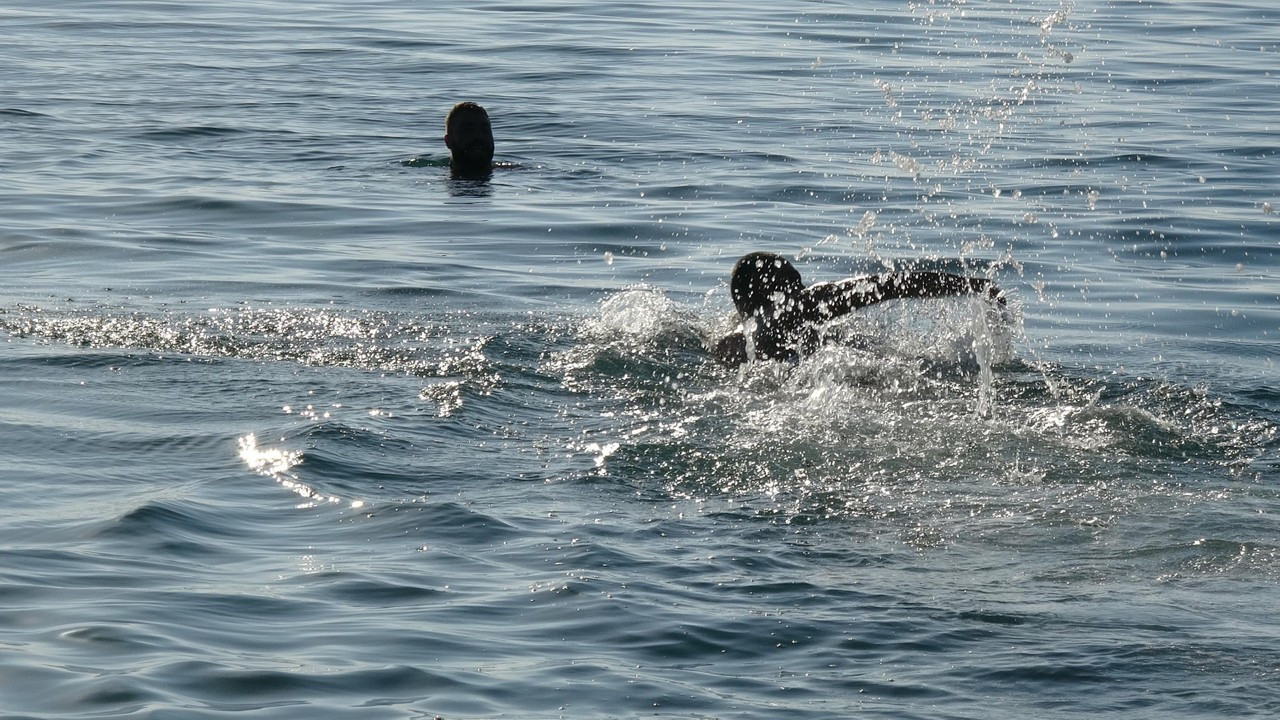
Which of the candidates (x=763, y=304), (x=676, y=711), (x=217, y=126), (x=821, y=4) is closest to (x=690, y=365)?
(x=763, y=304)

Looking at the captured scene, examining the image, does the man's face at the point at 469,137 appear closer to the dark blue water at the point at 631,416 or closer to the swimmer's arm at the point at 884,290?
the dark blue water at the point at 631,416

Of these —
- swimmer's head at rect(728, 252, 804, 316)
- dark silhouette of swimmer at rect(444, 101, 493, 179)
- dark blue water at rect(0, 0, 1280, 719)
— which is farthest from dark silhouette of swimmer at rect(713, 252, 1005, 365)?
dark silhouette of swimmer at rect(444, 101, 493, 179)

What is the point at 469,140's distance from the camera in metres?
16.2

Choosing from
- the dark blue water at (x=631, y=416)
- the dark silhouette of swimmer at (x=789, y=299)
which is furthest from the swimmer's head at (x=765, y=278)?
the dark blue water at (x=631, y=416)

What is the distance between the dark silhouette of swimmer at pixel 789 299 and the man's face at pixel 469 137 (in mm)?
6805

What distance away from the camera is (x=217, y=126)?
62.4ft

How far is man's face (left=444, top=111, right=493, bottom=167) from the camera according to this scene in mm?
16172

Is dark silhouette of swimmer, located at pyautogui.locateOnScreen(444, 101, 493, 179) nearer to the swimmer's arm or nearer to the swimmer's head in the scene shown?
the swimmer's head

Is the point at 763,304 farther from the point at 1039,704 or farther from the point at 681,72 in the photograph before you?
the point at 681,72

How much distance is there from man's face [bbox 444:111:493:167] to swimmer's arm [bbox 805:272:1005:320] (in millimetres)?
7104

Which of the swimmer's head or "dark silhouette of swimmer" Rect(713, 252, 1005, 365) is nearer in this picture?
"dark silhouette of swimmer" Rect(713, 252, 1005, 365)

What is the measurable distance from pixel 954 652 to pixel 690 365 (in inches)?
172

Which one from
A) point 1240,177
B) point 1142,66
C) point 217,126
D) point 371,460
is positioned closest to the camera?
point 371,460

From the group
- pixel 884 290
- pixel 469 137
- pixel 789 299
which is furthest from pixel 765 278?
pixel 469 137
